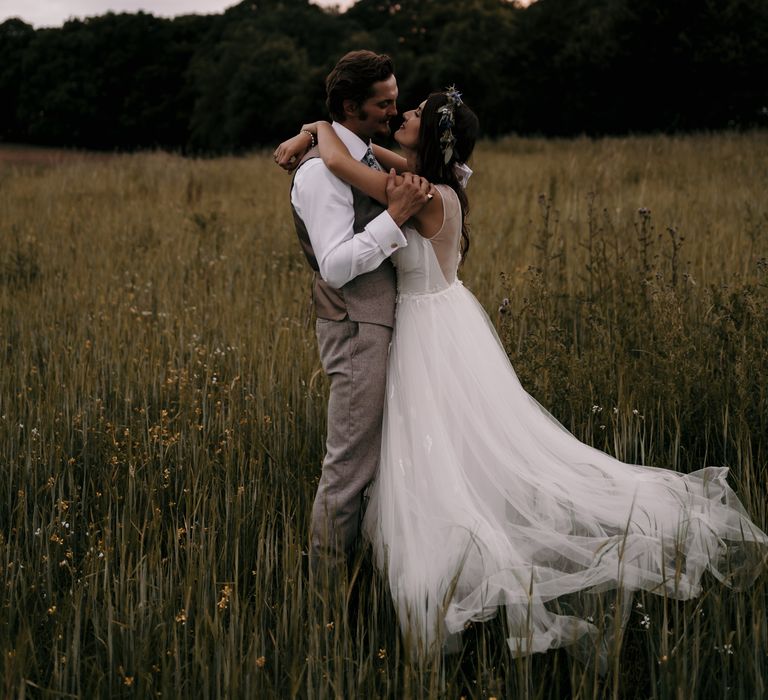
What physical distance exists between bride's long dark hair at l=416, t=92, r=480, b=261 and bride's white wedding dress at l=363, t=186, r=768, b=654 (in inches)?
3.4

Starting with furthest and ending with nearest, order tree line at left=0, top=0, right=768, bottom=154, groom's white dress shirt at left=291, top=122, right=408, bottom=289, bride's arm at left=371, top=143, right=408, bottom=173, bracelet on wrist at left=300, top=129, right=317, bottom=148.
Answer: tree line at left=0, top=0, right=768, bottom=154 < bride's arm at left=371, top=143, right=408, bottom=173 < bracelet on wrist at left=300, top=129, right=317, bottom=148 < groom's white dress shirt at left=291, top=122, right=408, bottom=289

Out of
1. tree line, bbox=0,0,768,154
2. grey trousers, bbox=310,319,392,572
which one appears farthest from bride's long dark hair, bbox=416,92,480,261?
tree line, bbox=0,0,768,154

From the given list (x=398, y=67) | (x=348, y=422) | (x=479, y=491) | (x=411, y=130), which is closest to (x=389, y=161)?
(x=411, y=130)

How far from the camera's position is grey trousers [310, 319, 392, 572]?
2631 mm

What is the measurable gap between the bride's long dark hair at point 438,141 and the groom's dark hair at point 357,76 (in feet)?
0.72

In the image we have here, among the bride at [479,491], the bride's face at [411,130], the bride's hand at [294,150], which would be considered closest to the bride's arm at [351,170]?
the bride at [479,491]

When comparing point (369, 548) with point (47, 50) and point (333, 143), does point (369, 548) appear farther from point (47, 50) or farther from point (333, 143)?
point (47, 50)

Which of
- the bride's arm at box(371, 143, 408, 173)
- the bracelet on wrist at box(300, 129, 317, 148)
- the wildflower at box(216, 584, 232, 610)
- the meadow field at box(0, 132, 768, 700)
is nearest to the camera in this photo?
the meadow field at box(0, 132, 768, 700)

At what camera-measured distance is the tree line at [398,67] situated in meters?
28.6

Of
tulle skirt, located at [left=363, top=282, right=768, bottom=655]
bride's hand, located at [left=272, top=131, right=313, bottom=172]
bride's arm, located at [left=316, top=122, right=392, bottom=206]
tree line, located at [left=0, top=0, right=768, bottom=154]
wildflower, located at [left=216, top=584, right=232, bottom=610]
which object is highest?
tree line, located at [left=0, top=0, right=768, bottom=154]

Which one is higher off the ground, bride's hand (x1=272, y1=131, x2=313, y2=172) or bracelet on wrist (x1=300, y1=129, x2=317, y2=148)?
bracelet on wrist (x1=300, y1=129, x2=317, y2=148)

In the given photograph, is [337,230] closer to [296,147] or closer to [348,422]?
[296,147]

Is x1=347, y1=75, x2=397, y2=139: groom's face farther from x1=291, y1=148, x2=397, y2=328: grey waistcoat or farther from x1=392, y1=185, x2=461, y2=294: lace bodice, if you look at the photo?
x1=392, y1=185, x2=461, y2=294: lace bodice

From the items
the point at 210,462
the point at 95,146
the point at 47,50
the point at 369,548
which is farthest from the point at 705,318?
the point at 47,50
